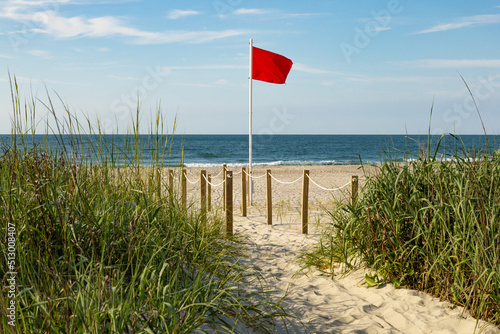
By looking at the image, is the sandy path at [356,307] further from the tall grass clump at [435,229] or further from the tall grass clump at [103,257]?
the tall grass clump at [103,257]

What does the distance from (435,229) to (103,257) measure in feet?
8.74

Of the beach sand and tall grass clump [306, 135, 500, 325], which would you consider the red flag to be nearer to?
the beach sand

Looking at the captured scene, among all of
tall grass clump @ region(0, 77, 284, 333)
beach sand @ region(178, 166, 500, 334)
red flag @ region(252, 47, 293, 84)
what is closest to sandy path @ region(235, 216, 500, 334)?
beach sand @ region(178, 166, 500, 334)

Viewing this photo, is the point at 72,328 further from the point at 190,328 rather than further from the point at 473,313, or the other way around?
the point at 473,313

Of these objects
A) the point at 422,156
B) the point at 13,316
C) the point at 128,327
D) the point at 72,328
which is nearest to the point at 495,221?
the point at 422,156

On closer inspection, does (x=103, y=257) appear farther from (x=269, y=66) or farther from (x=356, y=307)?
(x=269, y=66)

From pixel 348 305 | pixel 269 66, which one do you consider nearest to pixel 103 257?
pixel 348 305

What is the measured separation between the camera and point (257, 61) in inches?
396

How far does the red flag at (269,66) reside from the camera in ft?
33.0

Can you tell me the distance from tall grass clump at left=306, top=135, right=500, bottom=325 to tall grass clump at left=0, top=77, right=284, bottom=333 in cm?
122

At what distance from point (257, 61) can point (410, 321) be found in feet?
26.1

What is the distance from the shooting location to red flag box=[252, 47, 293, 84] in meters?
10.1

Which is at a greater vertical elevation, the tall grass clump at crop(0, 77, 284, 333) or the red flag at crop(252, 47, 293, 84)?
the red flag at crop(252, 47, 293, 84)

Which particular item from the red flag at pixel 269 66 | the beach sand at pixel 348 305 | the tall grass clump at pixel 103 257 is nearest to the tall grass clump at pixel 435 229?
the beach sand at pixel 348 305
